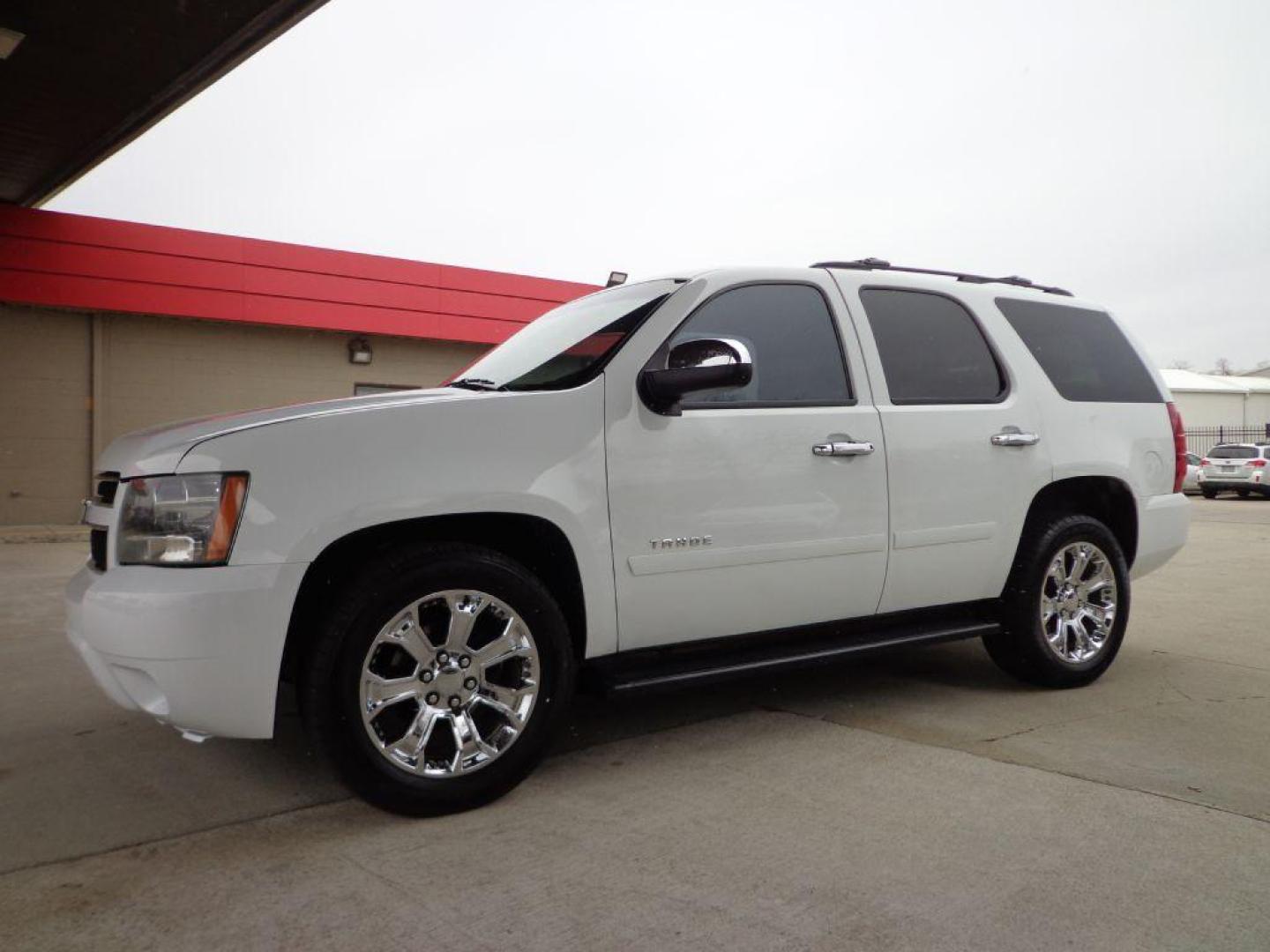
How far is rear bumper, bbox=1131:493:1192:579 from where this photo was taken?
4852mm

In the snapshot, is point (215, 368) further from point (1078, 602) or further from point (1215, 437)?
point (1215, 437)

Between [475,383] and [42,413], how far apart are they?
12.4m

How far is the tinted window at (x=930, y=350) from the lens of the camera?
410cm

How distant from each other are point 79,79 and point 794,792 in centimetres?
1046

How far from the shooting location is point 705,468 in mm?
3457

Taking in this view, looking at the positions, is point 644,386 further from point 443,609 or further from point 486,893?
point 486,893

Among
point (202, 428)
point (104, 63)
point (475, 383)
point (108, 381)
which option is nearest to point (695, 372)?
point (475, 383)

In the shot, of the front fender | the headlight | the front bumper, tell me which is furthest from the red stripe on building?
the front fender

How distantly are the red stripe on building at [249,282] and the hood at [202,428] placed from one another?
1174 centimetres

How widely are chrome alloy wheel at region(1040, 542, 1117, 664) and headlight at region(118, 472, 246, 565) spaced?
341 cm

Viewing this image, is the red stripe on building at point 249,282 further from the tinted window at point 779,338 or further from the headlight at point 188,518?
the tinted window at point 779,338

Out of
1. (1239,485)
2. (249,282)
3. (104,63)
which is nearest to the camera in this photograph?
(104,63)

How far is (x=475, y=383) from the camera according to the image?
3.95 m

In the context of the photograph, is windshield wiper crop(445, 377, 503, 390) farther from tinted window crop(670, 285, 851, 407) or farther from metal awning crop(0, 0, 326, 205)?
metal awning crop(0, 0, 326, 205)
